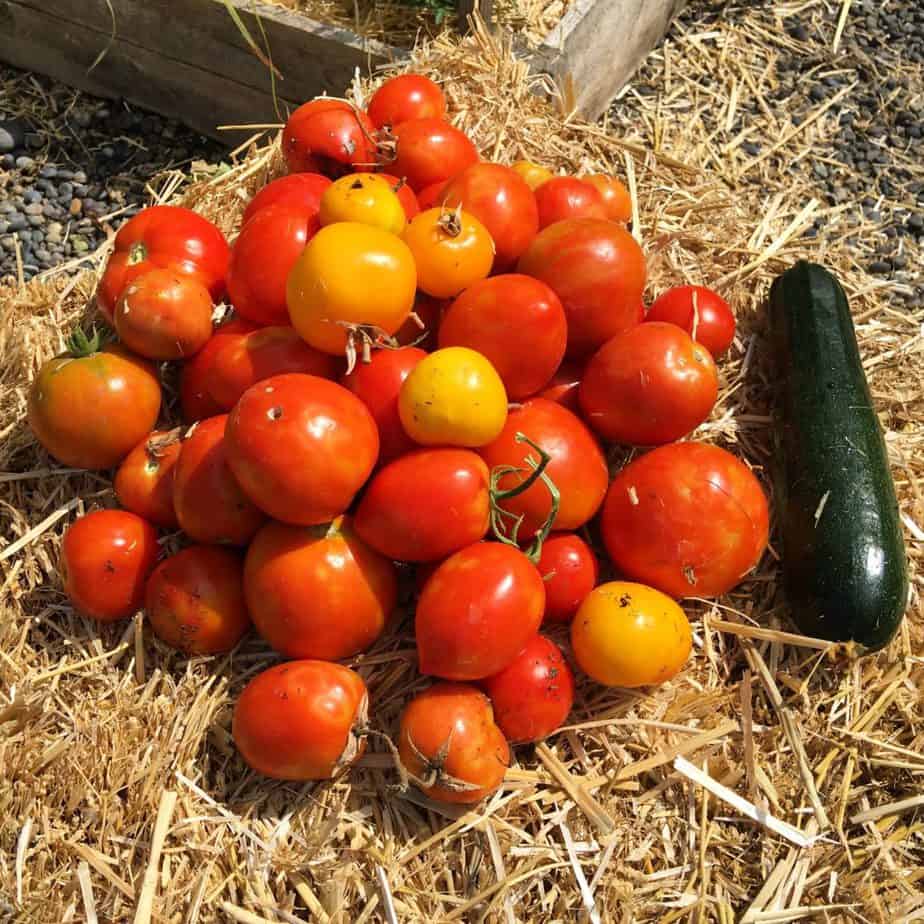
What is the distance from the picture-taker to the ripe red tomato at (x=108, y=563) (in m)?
2.49

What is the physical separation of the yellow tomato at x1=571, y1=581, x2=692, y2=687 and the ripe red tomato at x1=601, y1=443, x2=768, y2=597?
0.12 m

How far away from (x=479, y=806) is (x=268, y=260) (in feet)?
5.41

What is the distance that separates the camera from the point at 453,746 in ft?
6.90

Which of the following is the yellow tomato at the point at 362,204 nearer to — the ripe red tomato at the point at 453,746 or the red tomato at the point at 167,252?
the red tomato at the point at 167,252

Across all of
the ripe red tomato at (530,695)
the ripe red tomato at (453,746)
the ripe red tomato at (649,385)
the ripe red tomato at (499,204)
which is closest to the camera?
the ripe red tomato at (453,746)

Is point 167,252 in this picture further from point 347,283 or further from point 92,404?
point 347,283

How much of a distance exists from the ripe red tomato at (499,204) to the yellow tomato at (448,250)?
135 millimetres

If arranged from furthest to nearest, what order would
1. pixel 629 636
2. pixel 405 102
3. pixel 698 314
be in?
1. pixel 405 102
2. pixel 698 314
3. pixel 629 636

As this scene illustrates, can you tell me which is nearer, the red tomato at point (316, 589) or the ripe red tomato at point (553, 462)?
the red tomato at point (316, 589)

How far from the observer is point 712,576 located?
247 centimetres

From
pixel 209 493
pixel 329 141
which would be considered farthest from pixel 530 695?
pixel 329 141

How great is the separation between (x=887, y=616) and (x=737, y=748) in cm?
61

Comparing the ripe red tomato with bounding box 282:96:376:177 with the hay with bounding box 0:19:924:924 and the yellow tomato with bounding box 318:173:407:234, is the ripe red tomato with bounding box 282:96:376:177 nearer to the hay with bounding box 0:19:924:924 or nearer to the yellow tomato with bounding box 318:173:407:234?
the yellow tomato with bounding box 318:173:407:234

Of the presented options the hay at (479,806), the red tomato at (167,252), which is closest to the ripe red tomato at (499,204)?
the red tomato at (167,252)
